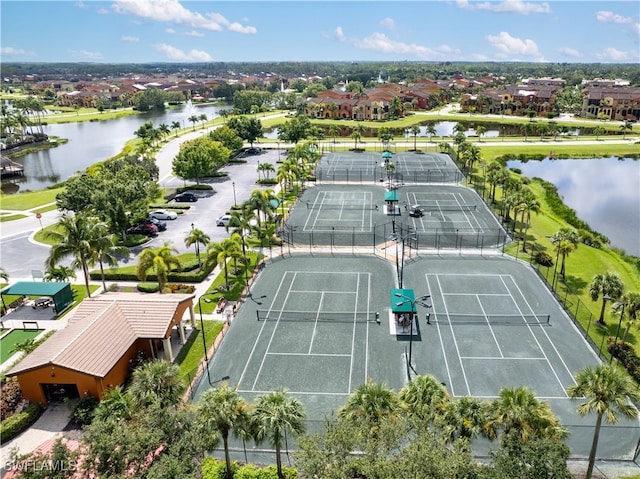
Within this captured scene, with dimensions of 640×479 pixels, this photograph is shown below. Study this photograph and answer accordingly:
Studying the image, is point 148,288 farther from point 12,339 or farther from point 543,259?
point 543,259

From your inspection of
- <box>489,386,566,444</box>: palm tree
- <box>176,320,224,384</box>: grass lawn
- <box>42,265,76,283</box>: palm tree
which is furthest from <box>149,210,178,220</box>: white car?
<box>489,386,566,444</box>: palm tree

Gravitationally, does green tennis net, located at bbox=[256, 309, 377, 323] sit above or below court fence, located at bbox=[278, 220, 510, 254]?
below

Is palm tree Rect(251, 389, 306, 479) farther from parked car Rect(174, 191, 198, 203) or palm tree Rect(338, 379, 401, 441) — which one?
parked car Rect(174, 191, 198, 203)

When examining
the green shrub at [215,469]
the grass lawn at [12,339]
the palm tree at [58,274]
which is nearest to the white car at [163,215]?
the palm tree at [58,274]

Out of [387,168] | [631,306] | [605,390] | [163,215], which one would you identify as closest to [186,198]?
[163,215]

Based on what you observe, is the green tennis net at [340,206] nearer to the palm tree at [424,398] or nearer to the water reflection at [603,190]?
the water reflection at [603,190]

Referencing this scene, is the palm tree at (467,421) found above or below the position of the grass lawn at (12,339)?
above

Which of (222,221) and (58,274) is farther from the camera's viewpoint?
(222,221)
